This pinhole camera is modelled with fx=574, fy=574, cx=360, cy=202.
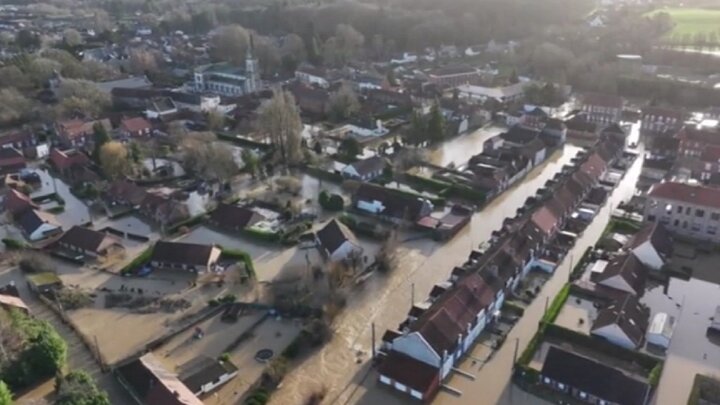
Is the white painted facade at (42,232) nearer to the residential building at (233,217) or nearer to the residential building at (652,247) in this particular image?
the residential building at (233,217)

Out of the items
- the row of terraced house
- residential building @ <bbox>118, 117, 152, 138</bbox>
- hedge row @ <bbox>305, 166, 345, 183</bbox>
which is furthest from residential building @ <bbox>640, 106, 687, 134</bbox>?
residential building @ <bbox>118, 117, 152, 138</bbox>

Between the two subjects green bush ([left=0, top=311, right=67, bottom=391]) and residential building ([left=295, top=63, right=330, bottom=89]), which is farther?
residential building ([left=295, top=63, right=330, bottom=89])

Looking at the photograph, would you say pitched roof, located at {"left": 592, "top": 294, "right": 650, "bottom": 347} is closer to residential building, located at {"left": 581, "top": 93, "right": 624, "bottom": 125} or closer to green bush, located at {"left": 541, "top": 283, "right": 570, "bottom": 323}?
green bush, located at {"left": 541, "top": 283, "right": 570, "bottom": 323}

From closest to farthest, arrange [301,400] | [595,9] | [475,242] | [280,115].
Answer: [301,400]
[475,242]
[280,115]
[595,9]

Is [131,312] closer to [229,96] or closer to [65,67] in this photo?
A: [229,96]

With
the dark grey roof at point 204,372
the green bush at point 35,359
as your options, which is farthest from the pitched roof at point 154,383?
the green bush at point 35,359

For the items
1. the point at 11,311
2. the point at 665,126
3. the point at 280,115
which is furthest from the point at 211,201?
the point at 665,126
